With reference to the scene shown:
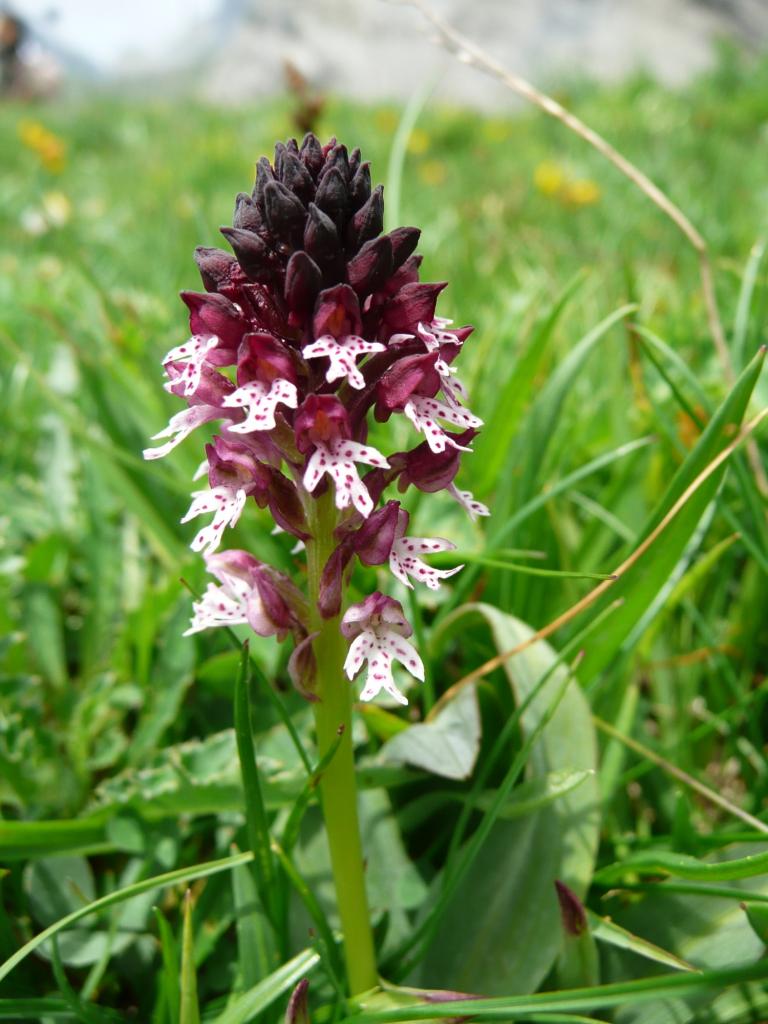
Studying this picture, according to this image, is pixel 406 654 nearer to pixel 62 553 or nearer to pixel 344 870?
pixel 344 870

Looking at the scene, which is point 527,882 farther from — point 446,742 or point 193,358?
point 193,358

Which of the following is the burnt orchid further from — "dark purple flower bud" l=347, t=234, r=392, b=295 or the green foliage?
the green foliage

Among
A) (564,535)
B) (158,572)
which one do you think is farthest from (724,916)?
(158,572)

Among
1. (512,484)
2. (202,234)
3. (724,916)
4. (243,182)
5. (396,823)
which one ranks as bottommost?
(724,916)

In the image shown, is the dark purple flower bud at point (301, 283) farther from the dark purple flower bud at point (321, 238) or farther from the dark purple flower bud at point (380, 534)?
the dark purple flower bud at point (380, 534)

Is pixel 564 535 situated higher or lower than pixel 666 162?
lower

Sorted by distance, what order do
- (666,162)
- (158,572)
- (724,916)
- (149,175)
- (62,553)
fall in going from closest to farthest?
(724,916), (62,553), (158,572), (666,162), (149,175)

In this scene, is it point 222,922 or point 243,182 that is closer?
point 222,922

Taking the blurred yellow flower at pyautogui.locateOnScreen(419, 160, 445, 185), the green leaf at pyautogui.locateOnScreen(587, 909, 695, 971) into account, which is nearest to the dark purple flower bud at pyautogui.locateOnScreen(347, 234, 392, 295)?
the green leaf at pyautogui.locateOnScreen(587, 909, 695, 971)

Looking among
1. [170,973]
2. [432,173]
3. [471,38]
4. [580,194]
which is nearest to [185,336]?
[170,973]
